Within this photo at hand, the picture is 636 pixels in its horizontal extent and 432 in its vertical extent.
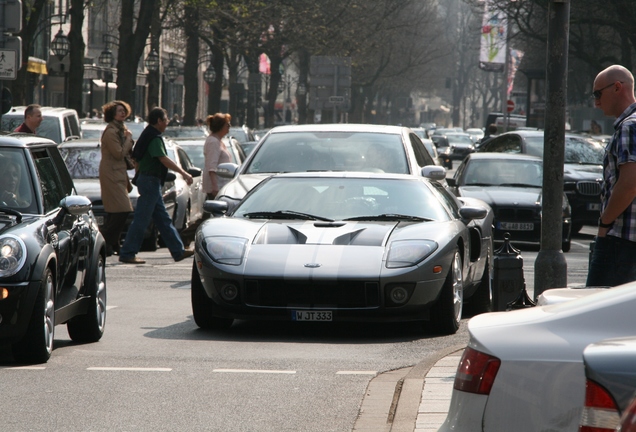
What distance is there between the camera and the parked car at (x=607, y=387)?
3.16 meters

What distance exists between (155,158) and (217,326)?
5.86 meters

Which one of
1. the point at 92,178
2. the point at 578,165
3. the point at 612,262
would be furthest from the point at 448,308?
the point at 578,165

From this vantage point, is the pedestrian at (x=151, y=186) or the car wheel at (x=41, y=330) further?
the pedestrian at (x=151, y=186)

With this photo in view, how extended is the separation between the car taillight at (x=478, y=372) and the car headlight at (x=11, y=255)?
436 cm

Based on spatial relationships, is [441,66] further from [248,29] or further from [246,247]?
[246,247]

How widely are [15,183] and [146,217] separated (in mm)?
6926

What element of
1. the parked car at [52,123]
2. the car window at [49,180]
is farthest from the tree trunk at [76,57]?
the car window at [49,180]

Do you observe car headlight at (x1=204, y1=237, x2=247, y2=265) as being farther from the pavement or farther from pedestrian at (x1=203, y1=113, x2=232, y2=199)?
pedestrian at (x1=203, y1=113, x2=232, y2=199)

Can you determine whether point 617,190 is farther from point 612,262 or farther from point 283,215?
point 283,215

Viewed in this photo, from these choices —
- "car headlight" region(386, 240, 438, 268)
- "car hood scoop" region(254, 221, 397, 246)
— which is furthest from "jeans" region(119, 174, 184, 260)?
"car headlight" region(386, 240, 438, 268)

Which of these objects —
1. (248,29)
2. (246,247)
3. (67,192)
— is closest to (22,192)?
(67,192)

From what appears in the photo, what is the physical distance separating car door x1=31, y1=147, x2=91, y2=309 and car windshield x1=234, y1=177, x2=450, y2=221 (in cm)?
163

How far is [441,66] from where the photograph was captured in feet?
458

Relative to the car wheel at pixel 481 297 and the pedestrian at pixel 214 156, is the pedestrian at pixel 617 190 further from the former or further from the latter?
the pedestrian at pixel 214 156
